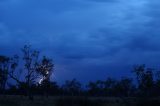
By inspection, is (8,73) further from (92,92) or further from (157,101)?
(92,92)

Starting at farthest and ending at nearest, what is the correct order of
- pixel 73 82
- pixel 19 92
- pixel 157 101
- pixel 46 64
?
pixel 73 82, pixel 19 92, pixel 46 64, pixel 157 101

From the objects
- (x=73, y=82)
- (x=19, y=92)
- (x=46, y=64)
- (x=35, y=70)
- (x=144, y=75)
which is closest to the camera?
(x=35, y=70)

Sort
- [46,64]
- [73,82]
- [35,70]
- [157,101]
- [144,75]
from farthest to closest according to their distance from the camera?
[73,82]
[144,75]
[46,64]
[35,70]
[157,101]

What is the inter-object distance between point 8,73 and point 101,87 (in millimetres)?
48536

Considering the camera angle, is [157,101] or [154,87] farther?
[154,87]

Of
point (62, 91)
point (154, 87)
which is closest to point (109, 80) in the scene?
point (62, 91)

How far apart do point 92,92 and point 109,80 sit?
637cm

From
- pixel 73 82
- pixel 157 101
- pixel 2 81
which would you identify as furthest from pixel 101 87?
pixel 157 101

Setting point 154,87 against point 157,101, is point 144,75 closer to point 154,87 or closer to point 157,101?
point 154,87

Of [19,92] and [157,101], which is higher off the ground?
[19,92]

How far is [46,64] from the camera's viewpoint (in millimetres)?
80312

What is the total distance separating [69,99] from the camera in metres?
55.7

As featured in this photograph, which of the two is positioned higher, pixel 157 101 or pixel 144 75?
pixel 144 75

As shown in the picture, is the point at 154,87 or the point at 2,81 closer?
the point at 2,81
